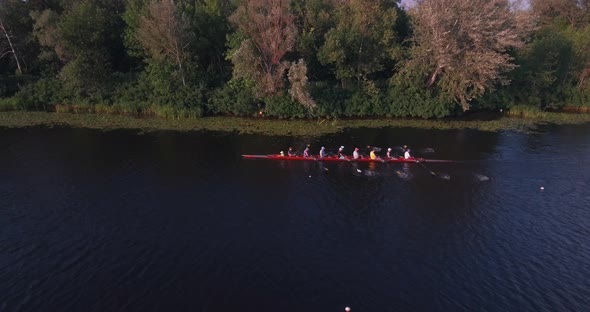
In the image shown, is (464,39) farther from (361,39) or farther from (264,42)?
(264,42)

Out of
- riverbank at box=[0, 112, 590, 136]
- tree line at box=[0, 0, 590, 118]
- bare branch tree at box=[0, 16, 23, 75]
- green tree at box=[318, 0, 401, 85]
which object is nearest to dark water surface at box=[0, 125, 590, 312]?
riverbank at box=[0, 112, 590, 136]

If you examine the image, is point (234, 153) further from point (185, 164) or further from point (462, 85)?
point (462, 85)

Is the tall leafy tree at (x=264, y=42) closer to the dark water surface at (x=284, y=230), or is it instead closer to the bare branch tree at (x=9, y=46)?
the dark water surface at (x=284, y=230)

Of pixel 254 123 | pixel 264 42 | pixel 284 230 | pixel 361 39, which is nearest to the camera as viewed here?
pixel 284 230

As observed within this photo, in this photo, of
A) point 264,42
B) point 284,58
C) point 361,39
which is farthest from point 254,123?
point 361,39

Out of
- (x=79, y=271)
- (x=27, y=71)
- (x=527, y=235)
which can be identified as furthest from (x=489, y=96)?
(x=27, y=71)

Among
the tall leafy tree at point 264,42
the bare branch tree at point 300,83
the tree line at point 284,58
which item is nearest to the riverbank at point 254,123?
the tree line at point 284,58
